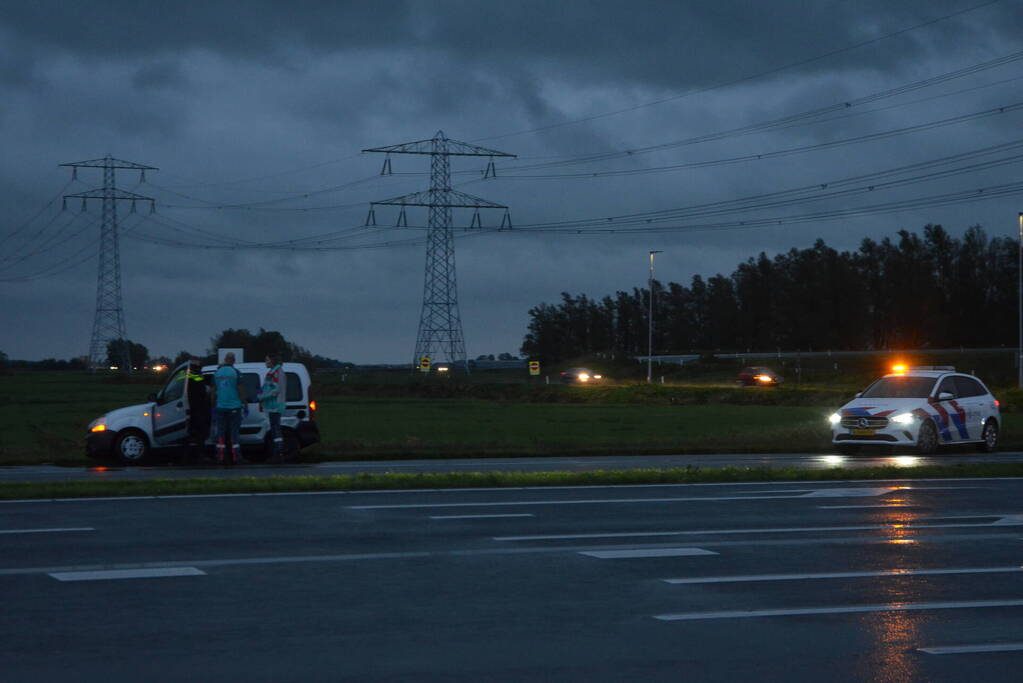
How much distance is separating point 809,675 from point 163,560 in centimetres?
582

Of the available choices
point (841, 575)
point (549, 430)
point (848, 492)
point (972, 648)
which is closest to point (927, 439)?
point (848, 492)

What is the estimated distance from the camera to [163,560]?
10812mm

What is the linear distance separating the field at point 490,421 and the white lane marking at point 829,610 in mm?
17680

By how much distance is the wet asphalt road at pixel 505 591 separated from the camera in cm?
726

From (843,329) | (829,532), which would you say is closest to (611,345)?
(843,329)

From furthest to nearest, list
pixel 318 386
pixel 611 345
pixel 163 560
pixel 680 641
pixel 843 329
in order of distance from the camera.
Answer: pixel 611 345, pixel 843 329, pixel 318 386, pixel 163 560, pixel 680 641

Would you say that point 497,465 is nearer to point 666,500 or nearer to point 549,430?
point 666,500

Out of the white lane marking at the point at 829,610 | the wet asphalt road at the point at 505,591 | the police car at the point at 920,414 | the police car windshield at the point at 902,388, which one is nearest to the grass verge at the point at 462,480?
the wet asphalt road at the point at 505,591

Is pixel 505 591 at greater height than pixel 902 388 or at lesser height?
lesser

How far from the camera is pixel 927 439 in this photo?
27.4 meters

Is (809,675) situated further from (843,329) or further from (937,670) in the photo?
(843,329)

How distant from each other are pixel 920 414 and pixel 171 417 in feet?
49.1

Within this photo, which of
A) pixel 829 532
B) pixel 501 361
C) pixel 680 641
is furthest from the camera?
pixel 501 361

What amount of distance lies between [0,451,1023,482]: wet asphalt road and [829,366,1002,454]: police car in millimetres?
406
